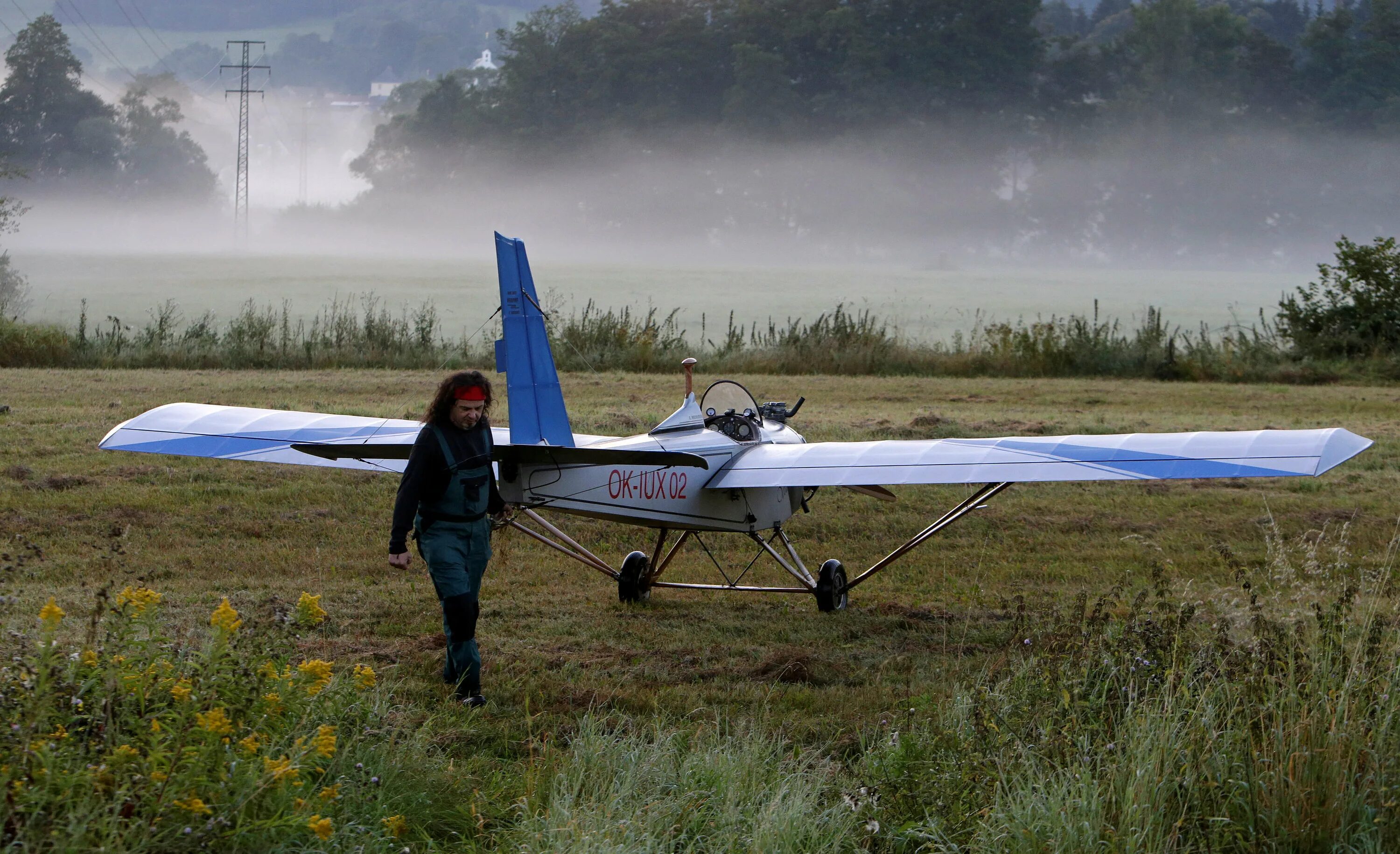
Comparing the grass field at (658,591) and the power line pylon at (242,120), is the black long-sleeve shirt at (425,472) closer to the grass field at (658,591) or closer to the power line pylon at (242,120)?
the grass field at (658,591)

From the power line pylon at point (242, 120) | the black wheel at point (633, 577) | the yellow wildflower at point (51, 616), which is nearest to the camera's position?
the yellow wildflower at point (51, 616)

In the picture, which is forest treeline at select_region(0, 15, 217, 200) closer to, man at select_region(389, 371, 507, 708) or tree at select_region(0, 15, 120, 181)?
tree at select_region(0, 15, 120, 181)

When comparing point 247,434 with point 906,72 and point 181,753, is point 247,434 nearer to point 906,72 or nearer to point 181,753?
Answer: point 181,753

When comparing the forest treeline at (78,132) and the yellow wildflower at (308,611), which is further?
the forest treeline at (78,132)

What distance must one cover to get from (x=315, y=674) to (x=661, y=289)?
47.0 metres

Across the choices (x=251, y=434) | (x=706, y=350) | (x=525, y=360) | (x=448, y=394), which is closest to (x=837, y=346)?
(x=706, y=350)

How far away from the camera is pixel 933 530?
7.47 metres

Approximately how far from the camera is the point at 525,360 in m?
6.85

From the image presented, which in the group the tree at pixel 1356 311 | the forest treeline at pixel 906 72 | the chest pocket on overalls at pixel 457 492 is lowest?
the chest pocket on overalls at pixel 457 492

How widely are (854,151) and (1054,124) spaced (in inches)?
530

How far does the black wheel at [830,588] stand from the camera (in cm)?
794

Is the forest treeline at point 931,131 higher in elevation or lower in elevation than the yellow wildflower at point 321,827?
higher

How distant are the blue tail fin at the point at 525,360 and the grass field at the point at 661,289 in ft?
57.7

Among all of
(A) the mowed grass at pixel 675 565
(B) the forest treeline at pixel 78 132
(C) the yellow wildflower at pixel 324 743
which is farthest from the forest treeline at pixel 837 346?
(B) the forest treeline at pixel 78 132
